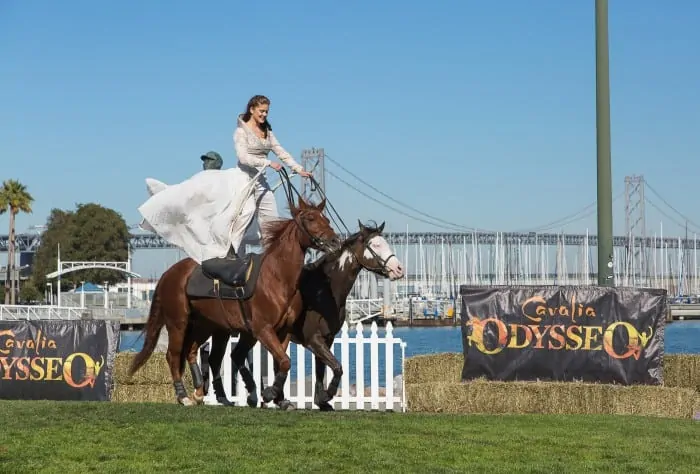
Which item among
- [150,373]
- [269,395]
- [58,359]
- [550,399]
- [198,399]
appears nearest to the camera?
[269,395]

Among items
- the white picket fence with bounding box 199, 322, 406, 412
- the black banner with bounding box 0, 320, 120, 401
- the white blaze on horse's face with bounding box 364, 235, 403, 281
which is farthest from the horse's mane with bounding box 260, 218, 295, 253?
the black banner with bounding box 0, 320, 120, 401

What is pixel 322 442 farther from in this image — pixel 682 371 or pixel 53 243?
pixel 53 243

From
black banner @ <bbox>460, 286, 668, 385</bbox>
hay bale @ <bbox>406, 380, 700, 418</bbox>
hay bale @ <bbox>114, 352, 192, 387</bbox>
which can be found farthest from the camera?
hay bale @ <bbox>114, 352, 192, 387</bbox>

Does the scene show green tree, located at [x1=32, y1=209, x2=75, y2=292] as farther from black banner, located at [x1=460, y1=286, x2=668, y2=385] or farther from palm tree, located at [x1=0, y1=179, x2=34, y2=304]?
black banner, located at [x1=460, y1=286, x2=668, y2=385]

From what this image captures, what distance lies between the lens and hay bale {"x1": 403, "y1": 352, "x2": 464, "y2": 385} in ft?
59.1

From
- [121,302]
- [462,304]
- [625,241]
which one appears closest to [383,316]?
[121,302]

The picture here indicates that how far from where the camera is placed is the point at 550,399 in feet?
52.1

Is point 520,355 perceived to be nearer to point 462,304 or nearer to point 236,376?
point 462,304

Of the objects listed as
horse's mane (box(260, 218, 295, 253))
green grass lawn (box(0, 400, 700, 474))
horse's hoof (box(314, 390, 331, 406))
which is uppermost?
horse's mane (box(260, 218, 295, 253))

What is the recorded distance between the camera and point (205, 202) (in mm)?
14000

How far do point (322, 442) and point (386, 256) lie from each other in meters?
3.21

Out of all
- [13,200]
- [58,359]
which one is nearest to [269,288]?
[58,359]

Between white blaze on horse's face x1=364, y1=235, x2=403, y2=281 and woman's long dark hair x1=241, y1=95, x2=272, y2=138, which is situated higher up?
woman's long dark hair x1=241, y1=95, x2=272, y2=138

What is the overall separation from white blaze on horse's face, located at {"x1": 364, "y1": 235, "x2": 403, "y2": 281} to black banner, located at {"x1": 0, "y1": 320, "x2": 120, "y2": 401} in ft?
22.3
